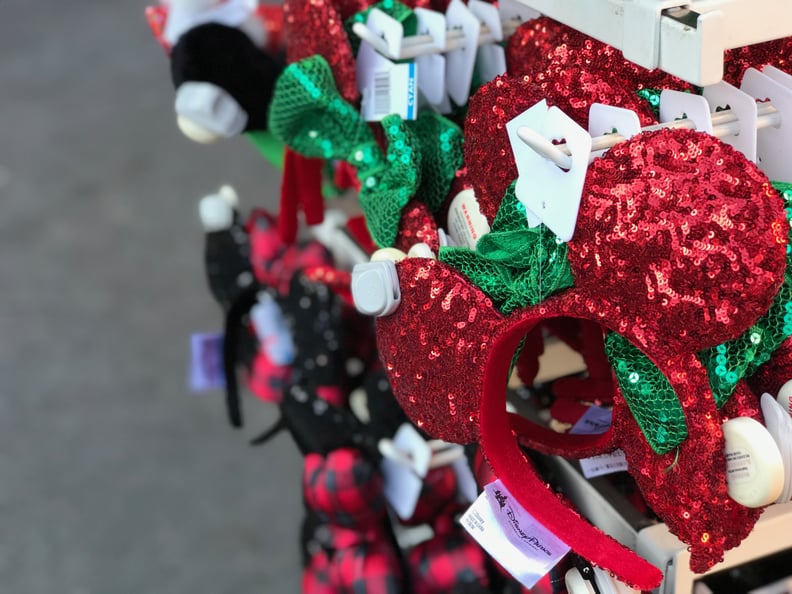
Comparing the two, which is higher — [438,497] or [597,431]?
[597,431]

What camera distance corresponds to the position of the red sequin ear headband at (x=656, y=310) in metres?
0.42

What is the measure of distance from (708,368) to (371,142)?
36cm

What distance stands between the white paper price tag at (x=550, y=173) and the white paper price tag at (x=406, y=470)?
45cm

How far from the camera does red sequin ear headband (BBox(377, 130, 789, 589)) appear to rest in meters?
0.42

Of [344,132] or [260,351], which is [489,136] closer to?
[344,132]

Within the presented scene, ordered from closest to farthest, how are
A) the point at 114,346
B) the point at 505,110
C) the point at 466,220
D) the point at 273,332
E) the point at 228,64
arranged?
the point at 505,110 → the point at 466,220 → the point at 228,64 → the point at 273,332 → the point at 114,346

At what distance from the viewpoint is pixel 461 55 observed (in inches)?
28.1

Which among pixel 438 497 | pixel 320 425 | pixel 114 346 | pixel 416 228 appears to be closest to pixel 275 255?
pixel 320 425

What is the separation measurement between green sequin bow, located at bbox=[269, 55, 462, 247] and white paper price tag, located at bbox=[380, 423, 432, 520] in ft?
0.94

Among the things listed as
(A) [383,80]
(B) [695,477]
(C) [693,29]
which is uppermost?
(C) [693,29]

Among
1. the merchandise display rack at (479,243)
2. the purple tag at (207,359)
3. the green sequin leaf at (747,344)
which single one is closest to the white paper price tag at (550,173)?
the merchandise display rack at (479,243)

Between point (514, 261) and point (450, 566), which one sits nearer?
point (514, 261)

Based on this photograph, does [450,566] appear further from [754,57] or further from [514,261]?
[754,57]

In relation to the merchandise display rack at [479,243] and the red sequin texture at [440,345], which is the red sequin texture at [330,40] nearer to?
the merchandise display rack at [479,243]
